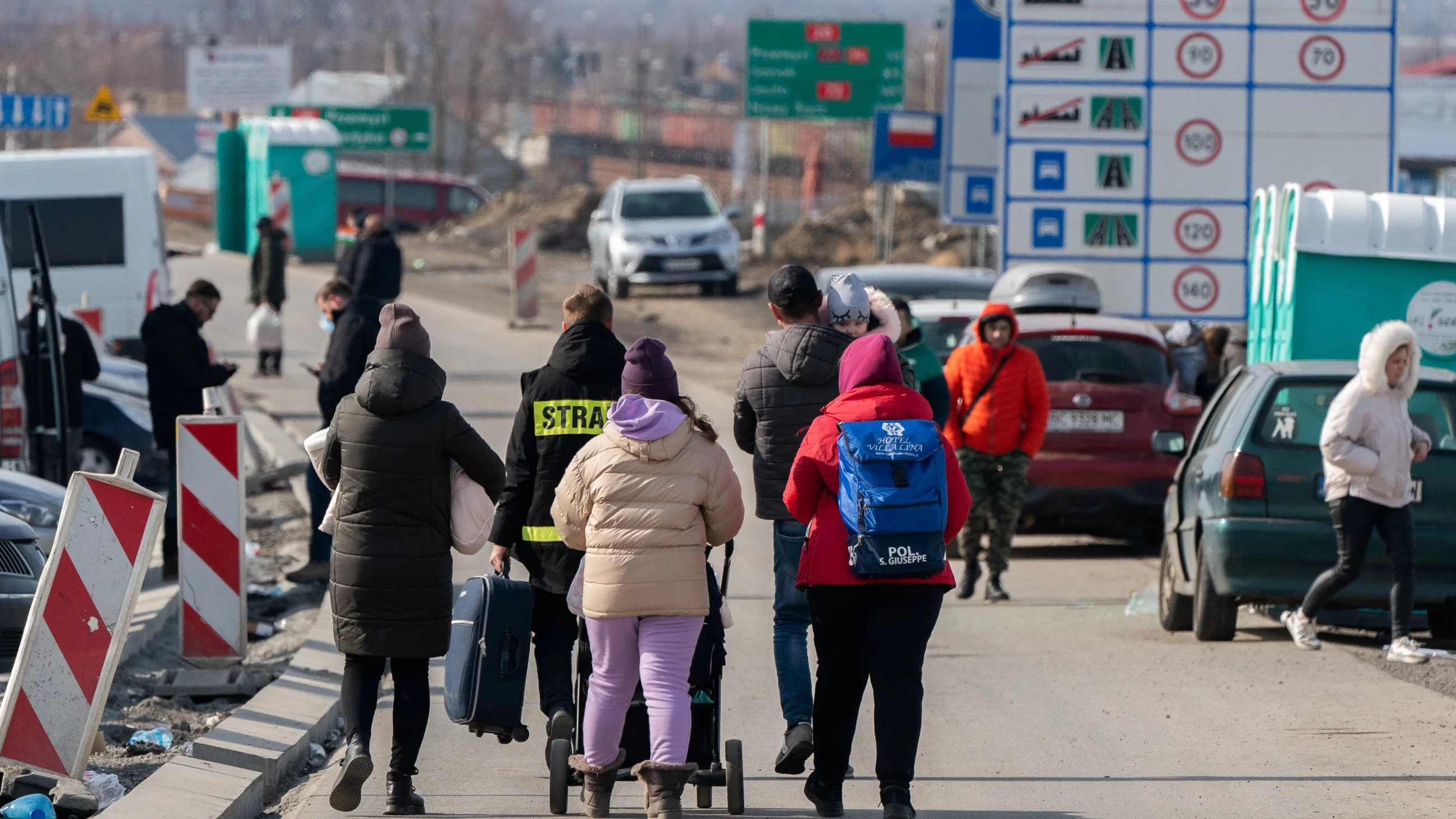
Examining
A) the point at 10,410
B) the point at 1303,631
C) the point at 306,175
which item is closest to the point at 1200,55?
the point at 1303,631

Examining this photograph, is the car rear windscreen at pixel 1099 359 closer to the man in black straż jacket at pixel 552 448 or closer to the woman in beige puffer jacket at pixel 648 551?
the man in black straż jacket at pixel 552 448

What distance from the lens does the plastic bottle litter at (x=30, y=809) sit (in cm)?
592

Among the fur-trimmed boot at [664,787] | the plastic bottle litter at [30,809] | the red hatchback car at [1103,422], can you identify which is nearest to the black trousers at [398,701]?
the fur-trimmed boot at [664,787]

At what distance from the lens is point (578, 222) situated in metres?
44.7

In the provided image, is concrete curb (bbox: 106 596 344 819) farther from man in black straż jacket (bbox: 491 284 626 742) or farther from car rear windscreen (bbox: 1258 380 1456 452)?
car rear windscreen (bbox: 1258 380 1456 452)

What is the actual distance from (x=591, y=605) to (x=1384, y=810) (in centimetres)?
272

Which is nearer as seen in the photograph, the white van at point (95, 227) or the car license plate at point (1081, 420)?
the car license plate at point (1081, 420)

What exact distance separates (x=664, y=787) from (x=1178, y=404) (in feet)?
25.8

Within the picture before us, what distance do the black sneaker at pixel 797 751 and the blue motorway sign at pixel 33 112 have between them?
2801 cm

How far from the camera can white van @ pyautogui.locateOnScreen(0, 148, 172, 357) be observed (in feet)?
62.1

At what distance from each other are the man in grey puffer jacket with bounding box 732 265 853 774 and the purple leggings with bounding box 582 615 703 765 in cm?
74

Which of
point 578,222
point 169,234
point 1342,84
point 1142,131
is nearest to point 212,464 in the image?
point 1142,131

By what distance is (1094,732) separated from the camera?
7766 millimetres

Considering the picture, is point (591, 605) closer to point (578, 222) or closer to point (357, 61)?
point (578, 222)
